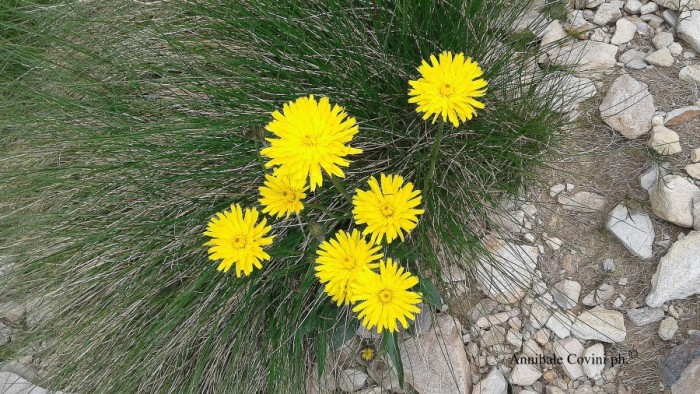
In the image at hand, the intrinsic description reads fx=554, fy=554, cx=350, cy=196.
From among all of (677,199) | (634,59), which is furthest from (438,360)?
(634,59)

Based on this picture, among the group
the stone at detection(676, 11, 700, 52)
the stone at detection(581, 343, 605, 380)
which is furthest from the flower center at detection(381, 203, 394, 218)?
the stone at detection(676, 11, 700, 52)

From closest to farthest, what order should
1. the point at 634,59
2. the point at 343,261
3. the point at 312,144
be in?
the point at 312,144 → the point at 343,261 → the point at 634,59

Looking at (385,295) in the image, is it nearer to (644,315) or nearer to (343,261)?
(343,261)

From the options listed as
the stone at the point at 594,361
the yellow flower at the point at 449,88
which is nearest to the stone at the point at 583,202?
the stone at the point at 594,361

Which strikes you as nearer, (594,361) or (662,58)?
(594,361)

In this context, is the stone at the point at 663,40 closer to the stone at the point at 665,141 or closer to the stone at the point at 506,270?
the stone at the point at 665,141

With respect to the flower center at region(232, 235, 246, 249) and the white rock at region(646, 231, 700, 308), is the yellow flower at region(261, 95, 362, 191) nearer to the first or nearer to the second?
the flower center at region(232, 235, 246, 249)
